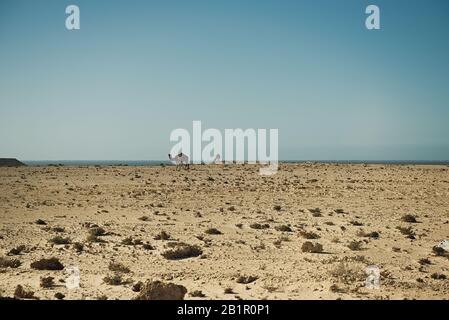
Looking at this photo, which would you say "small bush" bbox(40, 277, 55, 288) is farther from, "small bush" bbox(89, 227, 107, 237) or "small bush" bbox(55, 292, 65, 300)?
"small bush" bbox(89, 227, 107, 237)

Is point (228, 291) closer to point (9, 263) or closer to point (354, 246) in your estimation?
point (354, 246)

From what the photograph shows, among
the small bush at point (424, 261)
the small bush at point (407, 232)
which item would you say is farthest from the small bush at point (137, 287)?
the small bush at point (407, 232)

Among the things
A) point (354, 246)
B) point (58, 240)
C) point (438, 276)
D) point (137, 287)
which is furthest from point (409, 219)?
point (58, 240)

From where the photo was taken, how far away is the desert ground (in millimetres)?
11195

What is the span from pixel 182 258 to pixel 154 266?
1.27 metres

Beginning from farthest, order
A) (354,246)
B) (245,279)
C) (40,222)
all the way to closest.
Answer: (40,222), (354,246), (245,279)

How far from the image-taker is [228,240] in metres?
17.1

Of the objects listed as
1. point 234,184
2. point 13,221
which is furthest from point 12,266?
point 234,184

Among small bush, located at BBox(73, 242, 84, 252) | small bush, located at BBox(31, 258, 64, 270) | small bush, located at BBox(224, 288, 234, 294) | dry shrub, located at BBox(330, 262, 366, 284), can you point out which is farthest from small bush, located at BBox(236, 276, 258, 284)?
small bush, located at BBox(73, 242, 84, 252)

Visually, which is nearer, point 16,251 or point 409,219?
point 16,251

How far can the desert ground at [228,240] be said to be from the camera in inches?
441

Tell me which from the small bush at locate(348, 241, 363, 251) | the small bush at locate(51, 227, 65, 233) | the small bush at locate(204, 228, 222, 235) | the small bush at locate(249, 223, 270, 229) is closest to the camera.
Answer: the small bush at locate(348, 241, 363, 251)

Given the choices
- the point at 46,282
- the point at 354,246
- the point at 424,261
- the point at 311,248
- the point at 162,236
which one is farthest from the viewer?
the point at 162,236

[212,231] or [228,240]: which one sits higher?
[212,231]
